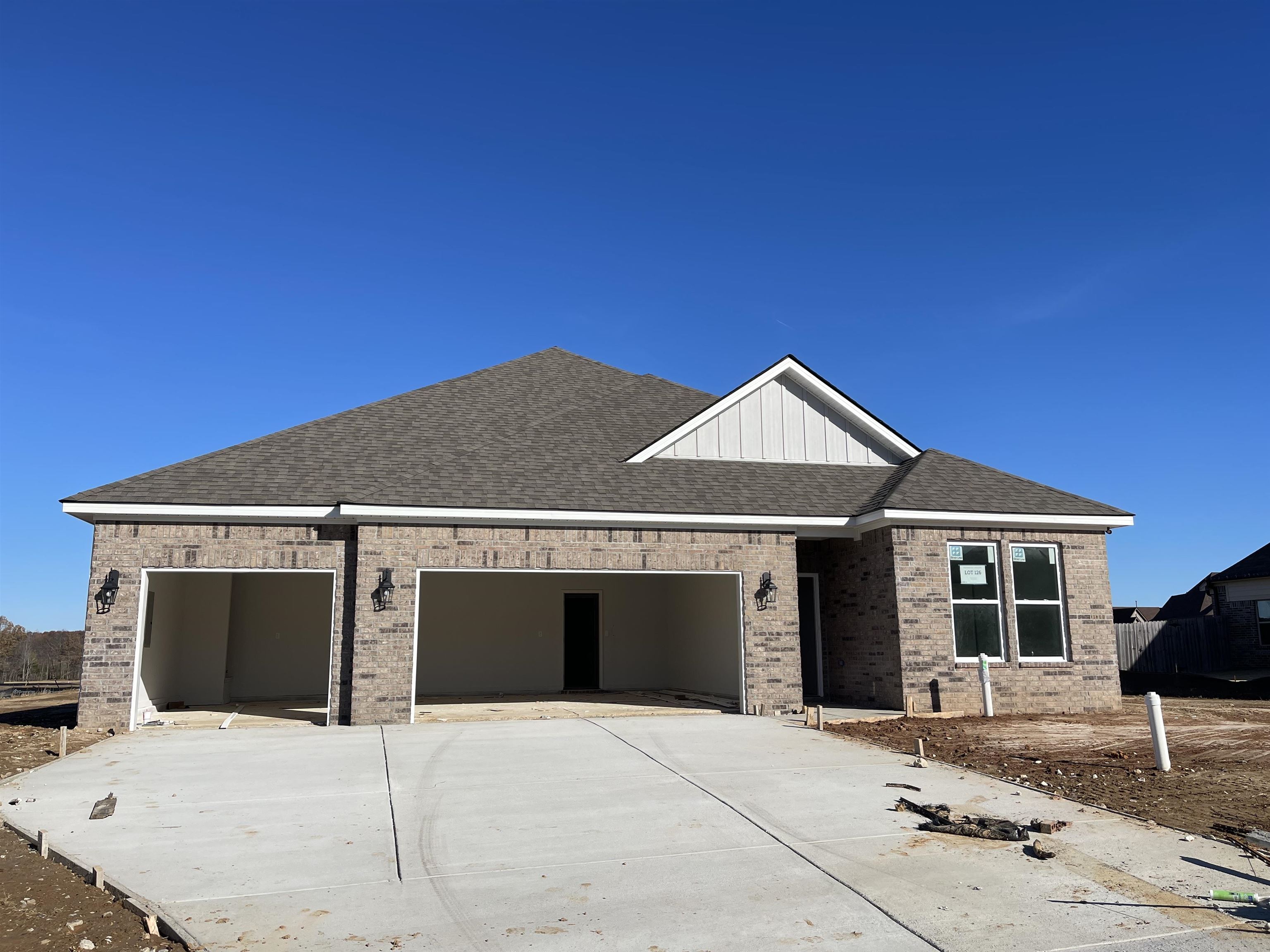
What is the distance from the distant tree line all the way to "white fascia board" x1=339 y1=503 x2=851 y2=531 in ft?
63.6

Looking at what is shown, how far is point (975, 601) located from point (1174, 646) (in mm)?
13116

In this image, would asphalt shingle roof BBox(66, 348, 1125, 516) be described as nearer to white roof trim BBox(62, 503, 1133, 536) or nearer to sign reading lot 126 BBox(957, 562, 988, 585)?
white roof trim BBox(62, 503, 1133, 536)

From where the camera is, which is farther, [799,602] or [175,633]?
[799,602]

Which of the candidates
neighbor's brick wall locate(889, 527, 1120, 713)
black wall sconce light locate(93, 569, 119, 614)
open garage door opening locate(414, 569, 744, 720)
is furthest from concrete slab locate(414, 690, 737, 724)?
black wall sconce light locate(93, 569, 119, 614)

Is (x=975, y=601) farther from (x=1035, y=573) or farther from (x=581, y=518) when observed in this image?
(x=581, y=518)

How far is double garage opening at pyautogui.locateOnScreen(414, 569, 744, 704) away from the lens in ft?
58.7

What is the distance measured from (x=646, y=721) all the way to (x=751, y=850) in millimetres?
7027

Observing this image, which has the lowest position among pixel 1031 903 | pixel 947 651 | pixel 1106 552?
pixel 1031 903

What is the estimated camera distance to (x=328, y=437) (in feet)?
52.5

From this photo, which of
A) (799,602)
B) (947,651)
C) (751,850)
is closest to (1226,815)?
(751,850)

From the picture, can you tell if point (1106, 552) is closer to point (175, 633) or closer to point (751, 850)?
point (751, 850)

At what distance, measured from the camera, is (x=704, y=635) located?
57.6 ft

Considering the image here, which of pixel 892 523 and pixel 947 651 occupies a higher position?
pixel 892 523

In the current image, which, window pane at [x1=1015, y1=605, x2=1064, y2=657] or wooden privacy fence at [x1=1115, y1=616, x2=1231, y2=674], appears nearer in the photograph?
window pane at [x1=1015, y1=605, x2=1064, y2=657]
